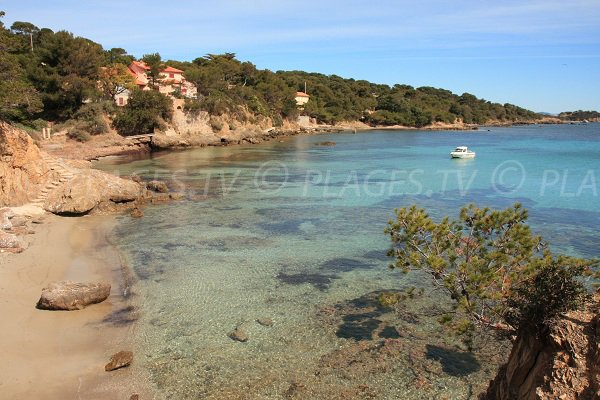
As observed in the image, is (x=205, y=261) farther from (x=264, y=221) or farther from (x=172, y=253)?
(x=264, y=221)

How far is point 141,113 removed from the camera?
6053cm

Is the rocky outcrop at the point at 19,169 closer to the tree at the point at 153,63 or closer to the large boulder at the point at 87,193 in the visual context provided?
the large boulder at the point at 87,193

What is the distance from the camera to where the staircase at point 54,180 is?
24812 millimetres

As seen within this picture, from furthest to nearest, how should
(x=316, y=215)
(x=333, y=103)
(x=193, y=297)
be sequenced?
(x=333, y=103) < (x=316, y=215) < (x=193, y=297)

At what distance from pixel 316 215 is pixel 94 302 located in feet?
50.0

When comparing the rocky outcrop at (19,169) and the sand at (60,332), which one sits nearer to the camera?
the sand at (60,332)

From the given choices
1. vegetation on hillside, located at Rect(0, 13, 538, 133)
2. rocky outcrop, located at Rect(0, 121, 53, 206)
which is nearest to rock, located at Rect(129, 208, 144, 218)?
rocky outcrop, located at Rect(0, 121, 53, 206)

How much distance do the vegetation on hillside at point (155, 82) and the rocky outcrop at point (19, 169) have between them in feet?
11.4

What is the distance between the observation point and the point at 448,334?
12.2m

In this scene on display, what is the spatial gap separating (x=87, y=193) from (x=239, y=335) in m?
16.8

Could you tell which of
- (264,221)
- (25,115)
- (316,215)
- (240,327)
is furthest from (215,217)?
(25,115)

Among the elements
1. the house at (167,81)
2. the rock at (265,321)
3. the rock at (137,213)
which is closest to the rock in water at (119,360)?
the rock at (265,321)

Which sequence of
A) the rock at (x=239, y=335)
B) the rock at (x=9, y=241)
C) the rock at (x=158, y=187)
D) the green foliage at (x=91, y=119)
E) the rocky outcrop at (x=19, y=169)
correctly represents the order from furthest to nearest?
the green foliage at (x=91, y=119), the rock at (x=158, y=187), the rocky outcrop at (x=19, y=169), the rock at (x=9, y=241), the rock at (x=239, y=335)

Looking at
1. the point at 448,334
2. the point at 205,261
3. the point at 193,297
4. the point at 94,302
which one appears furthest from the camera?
the point at 205,261
